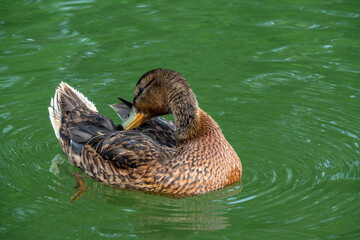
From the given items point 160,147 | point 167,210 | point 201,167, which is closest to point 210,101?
point 160,147

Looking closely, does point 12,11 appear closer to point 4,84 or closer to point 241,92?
point 4,84

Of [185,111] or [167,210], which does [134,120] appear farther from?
[167,210]

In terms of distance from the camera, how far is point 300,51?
38.0 feet

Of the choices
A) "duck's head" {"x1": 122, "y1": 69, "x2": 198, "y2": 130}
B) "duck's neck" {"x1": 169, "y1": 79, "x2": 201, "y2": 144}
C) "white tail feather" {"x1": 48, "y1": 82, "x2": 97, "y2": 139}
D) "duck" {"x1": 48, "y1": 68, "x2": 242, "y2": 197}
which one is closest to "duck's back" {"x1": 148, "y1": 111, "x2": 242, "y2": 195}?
"duck" {"x1": 48, "y1": 68, "x2": 242, "y2": 197}

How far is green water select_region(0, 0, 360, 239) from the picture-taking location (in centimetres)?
689

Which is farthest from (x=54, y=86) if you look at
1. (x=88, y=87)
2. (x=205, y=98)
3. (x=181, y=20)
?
(x=181, y=20)

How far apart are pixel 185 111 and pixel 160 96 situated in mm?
404

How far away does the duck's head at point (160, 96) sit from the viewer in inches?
307

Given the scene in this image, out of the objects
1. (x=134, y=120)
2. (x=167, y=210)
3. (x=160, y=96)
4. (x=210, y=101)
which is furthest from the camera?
(x=210, y=101)

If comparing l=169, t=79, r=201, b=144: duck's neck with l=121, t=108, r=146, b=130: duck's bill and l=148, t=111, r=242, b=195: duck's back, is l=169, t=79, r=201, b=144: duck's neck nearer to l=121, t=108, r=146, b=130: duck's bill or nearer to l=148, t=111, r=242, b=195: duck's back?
l=148, t=111, r=242, b=195: duck's back

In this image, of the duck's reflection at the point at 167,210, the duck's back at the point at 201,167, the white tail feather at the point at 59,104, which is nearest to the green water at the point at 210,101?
the duck's reflection at the point at 167,210

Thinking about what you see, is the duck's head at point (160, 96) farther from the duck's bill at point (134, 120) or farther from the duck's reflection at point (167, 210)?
the duck's reflection at point (167, 210)

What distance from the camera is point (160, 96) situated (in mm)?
7996

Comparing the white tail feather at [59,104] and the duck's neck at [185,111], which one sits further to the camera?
the white tail feather at [59,104]
